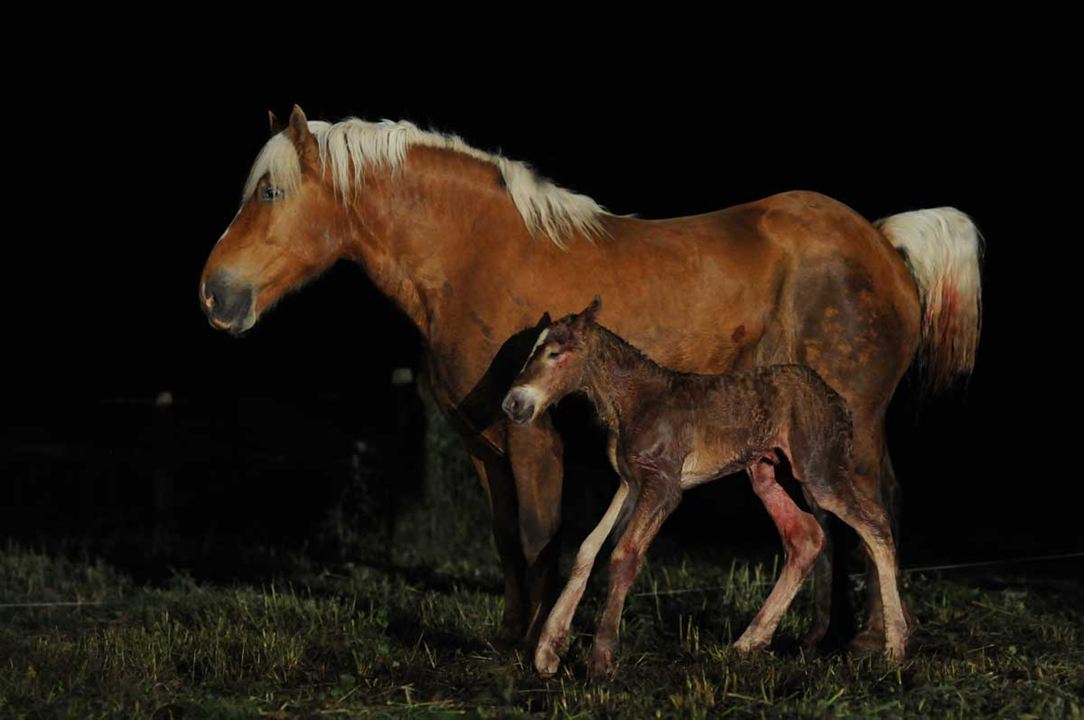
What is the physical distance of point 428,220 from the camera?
6.43m

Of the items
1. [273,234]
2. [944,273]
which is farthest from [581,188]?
[273,234]

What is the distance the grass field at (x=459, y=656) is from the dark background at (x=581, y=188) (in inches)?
81.7

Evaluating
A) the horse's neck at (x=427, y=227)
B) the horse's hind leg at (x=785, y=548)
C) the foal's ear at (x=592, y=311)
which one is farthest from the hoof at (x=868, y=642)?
the horse's neck at (x=427, y=227)

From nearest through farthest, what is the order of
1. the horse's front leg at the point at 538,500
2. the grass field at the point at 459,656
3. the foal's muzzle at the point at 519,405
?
the grass field at the point at 459,656, the foal's muzzle at the point at 519,405, the horse's front leg at the point at 538,500

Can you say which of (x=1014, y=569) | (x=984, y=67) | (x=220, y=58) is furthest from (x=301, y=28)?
(x=1014, y=569)

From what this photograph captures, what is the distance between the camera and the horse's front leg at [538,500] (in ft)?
20.2

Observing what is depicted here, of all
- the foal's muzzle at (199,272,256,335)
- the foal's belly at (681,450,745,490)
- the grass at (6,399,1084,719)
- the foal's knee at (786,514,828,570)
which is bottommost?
the grass at (6,399,1084,719)

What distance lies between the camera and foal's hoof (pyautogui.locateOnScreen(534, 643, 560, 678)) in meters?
5.57

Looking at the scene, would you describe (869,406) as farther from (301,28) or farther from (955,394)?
(301,28)

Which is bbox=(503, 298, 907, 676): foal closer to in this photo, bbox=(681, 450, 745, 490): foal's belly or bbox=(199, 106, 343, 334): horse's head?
bbox=(681, 450, 745, 490): foal's belly

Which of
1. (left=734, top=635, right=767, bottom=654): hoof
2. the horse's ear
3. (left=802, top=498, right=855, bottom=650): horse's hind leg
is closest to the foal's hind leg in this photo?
(left=802, top=498, right=855, bottom=650): horse's hind leg

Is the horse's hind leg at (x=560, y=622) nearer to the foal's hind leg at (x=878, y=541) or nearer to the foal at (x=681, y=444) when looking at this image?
the foal at (x=681, y=444)

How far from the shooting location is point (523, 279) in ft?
20.7

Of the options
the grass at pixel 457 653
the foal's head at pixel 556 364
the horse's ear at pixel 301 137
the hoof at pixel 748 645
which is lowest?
the grass at pixel 457 653
